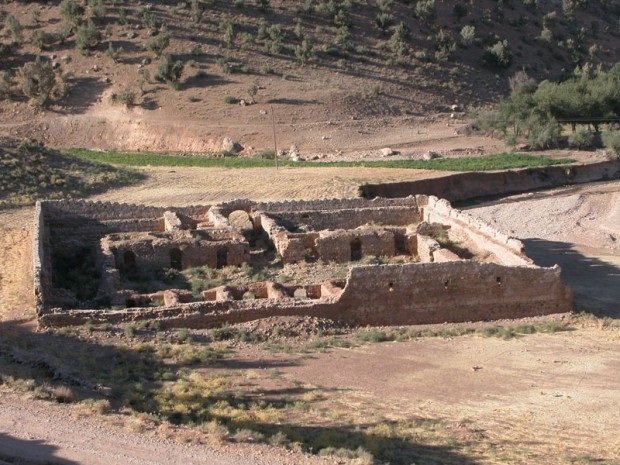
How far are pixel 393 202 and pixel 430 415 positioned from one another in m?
15.4

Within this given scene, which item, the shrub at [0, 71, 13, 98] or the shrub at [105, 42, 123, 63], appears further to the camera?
the shrub at [105, 42, 123, 63]

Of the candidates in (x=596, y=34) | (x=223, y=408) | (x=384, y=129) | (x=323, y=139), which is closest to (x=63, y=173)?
(x=323, y=139)

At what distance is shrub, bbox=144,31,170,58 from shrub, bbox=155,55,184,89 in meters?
1.62

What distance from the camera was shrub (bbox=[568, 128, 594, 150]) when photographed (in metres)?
49.6

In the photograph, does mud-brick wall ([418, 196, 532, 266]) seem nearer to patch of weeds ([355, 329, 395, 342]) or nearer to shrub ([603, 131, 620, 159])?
patch of weeds ([355, 329, 395, 342])

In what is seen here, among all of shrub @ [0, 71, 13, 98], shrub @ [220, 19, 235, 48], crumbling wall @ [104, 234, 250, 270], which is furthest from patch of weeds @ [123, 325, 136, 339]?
shrub @ [220, 19, 235, 48]

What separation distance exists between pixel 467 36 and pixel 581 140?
16.7 metres

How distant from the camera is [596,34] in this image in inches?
2936

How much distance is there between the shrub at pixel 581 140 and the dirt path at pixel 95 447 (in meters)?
40.9

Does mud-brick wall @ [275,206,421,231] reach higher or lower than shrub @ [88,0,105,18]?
lower

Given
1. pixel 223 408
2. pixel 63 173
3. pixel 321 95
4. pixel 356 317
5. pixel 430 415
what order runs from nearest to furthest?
pixel 223 408, pixel 430 415, pixel 356 317, pixel 63 173, pixel 321 95

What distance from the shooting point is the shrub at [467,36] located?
6380 cm

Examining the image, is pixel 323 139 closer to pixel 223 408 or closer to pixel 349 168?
pixel 349 168

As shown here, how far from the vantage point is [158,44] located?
5666cm
